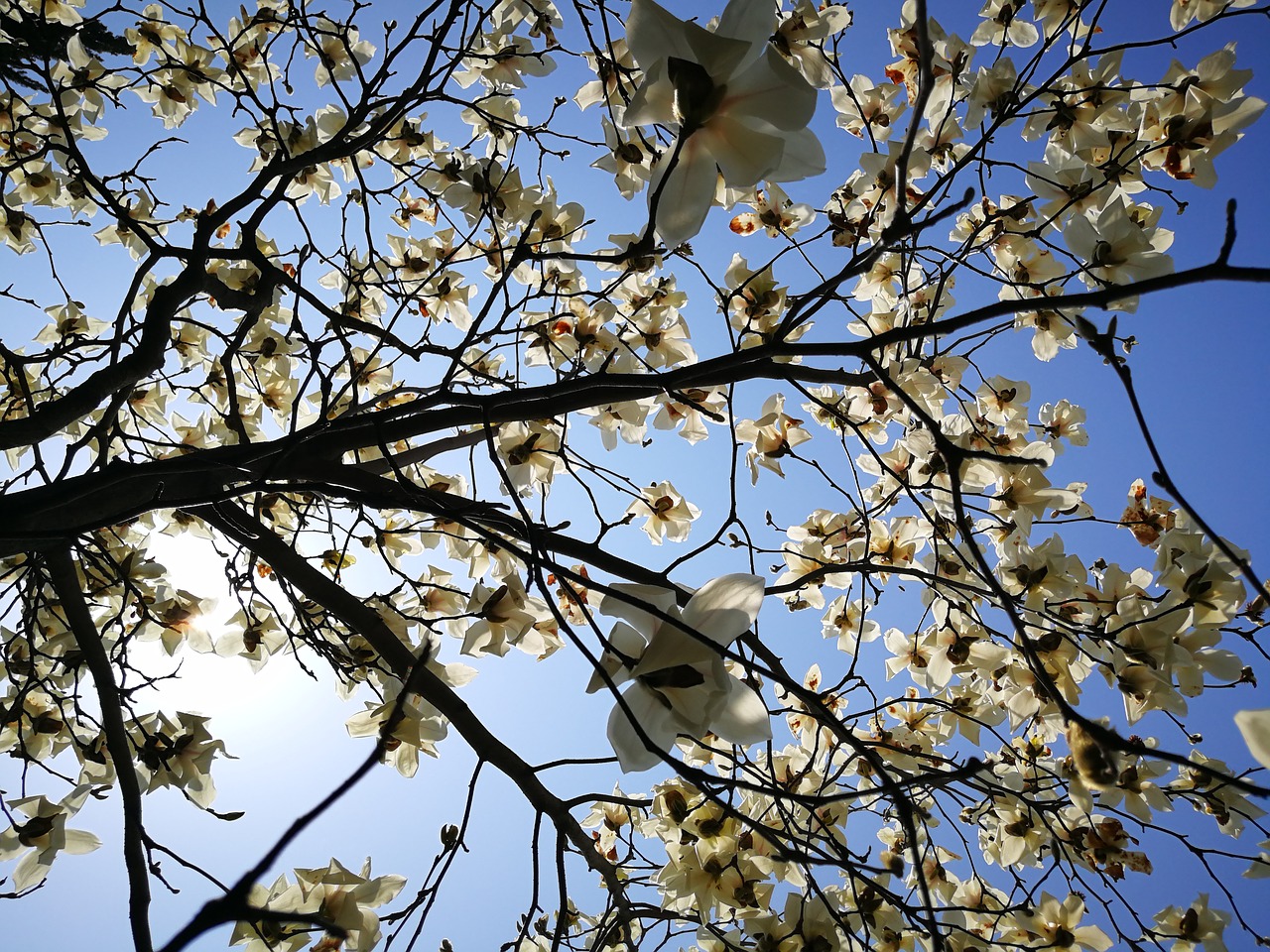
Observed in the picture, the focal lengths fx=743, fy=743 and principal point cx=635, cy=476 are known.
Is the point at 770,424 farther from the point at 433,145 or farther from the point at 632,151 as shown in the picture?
the point at 433,145

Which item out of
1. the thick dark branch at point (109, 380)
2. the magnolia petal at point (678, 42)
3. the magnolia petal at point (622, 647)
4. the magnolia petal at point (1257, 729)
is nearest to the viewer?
the magnolia petal at point (1257, 729)

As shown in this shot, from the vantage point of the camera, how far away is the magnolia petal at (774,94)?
72cm

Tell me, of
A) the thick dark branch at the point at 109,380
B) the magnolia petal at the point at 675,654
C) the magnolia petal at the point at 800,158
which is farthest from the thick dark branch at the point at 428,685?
the magnolia petal at the point at 800,158

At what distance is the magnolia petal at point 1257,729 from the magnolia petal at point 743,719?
39cm

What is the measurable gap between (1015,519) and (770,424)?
0.62 metres

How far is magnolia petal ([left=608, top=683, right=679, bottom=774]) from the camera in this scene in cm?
74

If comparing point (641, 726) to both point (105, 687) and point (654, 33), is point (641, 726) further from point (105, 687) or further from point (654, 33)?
point (105, 687)

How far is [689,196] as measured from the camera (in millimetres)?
794

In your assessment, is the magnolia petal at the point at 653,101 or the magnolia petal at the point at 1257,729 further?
the magnolia petal at the point at 653,101

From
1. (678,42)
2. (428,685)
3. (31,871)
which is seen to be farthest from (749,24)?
(31,871)

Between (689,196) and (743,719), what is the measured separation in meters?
0.56

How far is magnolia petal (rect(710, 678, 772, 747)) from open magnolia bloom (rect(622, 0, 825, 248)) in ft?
1.61

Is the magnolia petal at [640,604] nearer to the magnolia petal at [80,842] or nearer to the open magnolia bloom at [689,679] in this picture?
the open magnolia bloom at [689,679]

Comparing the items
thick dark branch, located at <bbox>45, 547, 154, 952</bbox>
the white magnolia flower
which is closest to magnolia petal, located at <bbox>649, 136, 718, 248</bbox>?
thick dark branch, located at <bbox>45, 547, 154, 952</bbox>
